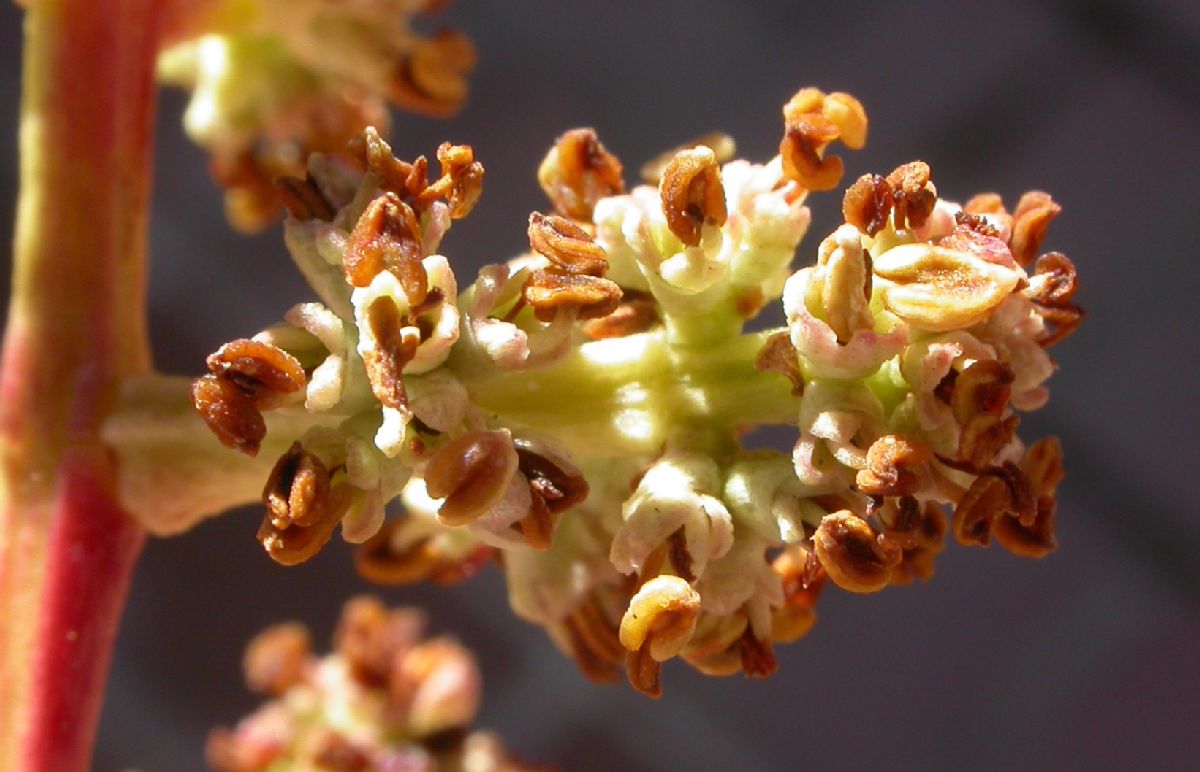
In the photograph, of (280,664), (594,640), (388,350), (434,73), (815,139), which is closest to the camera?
(388,350)

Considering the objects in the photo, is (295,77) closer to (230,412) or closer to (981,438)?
(230,412)

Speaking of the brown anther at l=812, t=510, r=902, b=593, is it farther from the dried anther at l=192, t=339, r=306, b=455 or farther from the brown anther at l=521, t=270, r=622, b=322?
the dried anther at l=192, t=339, r=306, b=455

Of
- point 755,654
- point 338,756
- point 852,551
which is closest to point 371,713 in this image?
point 338,756

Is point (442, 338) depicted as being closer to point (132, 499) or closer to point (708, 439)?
point (708, 439)

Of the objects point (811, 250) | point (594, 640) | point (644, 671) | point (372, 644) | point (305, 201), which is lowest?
point (811, 250)

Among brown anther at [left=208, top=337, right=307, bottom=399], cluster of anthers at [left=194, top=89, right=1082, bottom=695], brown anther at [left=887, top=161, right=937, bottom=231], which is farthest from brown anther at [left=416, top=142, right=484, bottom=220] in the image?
brown anther at [left=887, top=161, right=937, bottom=231]

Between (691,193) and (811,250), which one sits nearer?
(691,193)

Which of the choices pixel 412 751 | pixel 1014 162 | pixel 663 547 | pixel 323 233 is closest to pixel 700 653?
pixel 663 547
